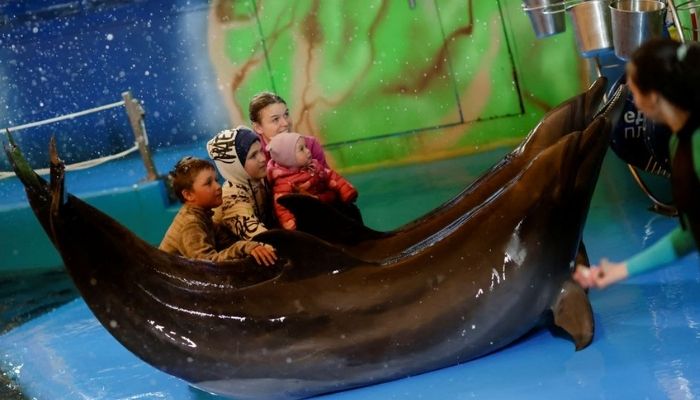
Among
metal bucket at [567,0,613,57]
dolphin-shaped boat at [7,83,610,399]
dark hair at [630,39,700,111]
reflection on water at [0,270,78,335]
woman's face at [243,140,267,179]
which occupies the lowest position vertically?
reflection on water at [0,270,78,335]

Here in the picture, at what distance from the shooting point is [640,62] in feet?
9.37

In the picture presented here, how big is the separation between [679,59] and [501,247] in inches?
70.0

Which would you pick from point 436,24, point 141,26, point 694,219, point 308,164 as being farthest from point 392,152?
point 694,219

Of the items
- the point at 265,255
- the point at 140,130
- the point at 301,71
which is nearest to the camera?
the point at 265,255

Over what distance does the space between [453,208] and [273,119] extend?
1.24 m

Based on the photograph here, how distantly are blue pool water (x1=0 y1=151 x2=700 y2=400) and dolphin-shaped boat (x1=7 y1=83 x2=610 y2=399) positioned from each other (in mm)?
135

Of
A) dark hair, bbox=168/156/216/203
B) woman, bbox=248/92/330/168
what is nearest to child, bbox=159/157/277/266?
dark hair, bbox=168/156/216/203

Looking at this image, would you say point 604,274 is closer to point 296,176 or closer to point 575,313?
point 575,313

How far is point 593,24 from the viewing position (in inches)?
247

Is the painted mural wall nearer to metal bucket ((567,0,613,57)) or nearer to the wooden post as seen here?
the wooden post

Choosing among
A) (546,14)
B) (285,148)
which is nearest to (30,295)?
(285,148)

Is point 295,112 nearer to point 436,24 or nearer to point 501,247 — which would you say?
point 436,24

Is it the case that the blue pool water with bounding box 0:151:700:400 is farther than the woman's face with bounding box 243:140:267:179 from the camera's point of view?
No

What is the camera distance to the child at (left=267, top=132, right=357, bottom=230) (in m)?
5.39
